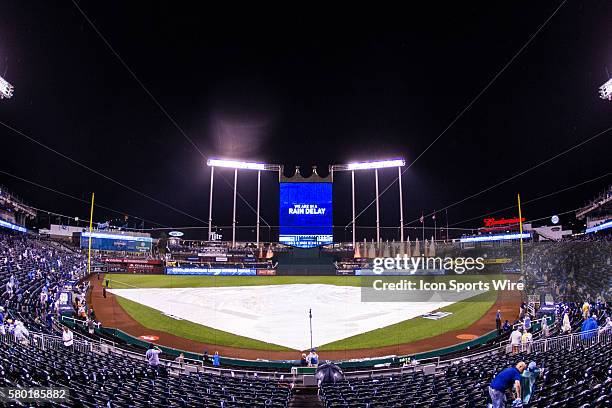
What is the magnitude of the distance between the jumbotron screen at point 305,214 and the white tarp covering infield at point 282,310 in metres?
15.9

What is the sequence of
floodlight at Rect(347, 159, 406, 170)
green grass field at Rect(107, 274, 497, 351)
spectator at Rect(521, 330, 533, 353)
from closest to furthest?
spectator at Rect(521, 330, 533, 353) → green grass field at Rect(107, 274, 497, 351) → floodlight at Rect(347, 159, 406, 170)

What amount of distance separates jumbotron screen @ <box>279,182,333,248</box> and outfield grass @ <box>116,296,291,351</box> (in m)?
30.3

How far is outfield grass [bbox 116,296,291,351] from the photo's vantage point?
24.1 meters

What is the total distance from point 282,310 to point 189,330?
327 inches

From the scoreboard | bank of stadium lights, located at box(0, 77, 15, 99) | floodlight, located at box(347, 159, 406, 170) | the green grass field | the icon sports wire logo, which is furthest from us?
the scoreboard

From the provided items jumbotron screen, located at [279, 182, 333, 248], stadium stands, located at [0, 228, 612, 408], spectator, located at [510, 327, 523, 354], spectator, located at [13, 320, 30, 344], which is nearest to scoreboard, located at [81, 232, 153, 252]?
jumbotron screen, located at [279, 182, 333, 248]

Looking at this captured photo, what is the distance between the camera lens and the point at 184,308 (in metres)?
35.1

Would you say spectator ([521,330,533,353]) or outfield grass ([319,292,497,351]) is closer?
spectator ([521,330,533,353])

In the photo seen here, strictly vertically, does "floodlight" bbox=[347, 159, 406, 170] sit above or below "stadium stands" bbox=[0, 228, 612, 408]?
above

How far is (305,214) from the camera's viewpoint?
63.3 metres

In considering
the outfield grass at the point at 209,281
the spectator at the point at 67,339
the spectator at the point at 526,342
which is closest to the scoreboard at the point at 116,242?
the outfield grass at the point at 209,281

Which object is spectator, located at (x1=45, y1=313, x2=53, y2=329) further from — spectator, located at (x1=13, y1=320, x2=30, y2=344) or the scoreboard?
the scoreboard

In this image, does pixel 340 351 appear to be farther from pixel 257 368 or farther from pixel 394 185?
pixel 394 185

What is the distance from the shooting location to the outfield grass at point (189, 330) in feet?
79.0
